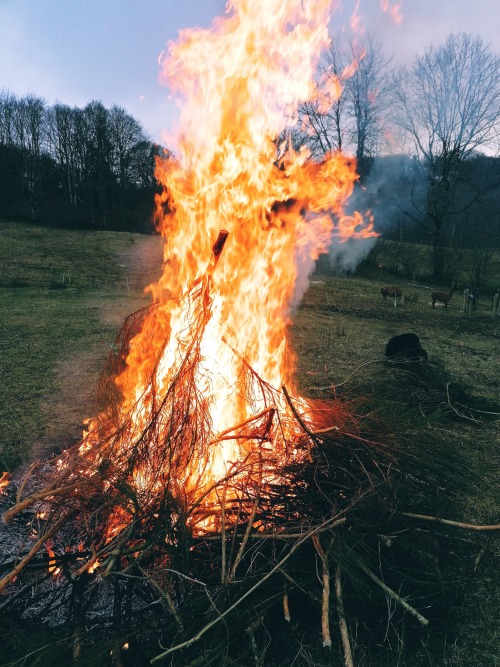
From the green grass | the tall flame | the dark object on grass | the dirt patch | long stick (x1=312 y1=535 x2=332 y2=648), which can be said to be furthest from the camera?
the dark object on grass

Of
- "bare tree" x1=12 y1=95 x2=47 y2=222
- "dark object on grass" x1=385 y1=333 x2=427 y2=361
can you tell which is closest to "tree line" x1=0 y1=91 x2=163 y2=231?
"bare tree" x1=12 y1=95 x2=47 y2=222

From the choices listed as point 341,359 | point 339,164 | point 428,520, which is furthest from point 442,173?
point 428,520

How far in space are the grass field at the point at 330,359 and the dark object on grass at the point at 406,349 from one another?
0.31 meters

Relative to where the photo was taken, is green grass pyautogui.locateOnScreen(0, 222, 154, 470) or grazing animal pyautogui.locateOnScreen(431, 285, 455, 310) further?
grazing animal pyautogui.locateOnScreen(431, 285, 455, 310)

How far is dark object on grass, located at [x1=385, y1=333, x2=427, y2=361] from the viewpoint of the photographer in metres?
6.63

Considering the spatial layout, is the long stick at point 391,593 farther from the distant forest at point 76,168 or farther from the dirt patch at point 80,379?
the distant forest at point 76,168

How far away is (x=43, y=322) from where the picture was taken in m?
9.04

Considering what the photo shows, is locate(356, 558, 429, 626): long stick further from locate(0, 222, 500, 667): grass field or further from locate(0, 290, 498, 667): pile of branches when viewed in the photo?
locate(0, 222, 500, 667): grass field

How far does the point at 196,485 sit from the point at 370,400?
7.20ft

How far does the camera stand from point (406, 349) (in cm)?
673

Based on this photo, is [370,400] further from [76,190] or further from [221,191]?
[76,190]

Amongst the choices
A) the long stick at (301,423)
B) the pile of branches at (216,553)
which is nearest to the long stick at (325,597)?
the pile of branches at (216,553)

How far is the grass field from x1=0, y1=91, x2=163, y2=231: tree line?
17.0 metres

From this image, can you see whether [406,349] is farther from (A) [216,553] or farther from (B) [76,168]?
(B) [76,168]
